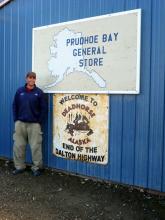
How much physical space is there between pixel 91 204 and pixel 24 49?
3.68 metres

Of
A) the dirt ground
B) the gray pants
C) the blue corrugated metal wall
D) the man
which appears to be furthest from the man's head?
the dirt ground

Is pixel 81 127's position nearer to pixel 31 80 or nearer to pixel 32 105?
pixel 32 105

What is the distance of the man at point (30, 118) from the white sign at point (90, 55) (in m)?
0.35

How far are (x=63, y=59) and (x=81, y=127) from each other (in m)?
1.29

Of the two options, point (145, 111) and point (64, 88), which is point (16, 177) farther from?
point (145, 111)

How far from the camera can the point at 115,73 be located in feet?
22.0

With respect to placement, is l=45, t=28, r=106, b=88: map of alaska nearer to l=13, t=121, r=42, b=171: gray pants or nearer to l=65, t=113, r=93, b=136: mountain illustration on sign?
l=65, t=113, r=93, b=136: mountain illustration on sign

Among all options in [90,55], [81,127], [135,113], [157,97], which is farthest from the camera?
[81,127]

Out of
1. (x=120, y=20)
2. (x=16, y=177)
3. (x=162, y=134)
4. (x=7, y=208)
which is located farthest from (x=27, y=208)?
(x=120, y=20)

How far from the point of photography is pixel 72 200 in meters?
6.28

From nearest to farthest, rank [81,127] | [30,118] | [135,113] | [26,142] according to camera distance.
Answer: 1. [135,113]
2. [81,127]
3. [30,118]
4. [26,142]

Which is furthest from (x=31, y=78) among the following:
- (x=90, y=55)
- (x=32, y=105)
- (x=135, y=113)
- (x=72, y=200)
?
(x=72, y=200)

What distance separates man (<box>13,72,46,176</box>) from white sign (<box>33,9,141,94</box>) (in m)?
0.35

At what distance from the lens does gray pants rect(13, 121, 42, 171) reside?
774 centimetres
